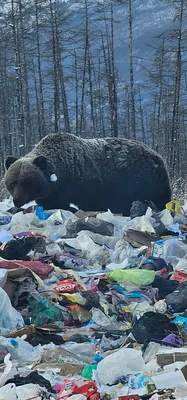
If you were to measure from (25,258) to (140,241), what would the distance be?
1.67 metres

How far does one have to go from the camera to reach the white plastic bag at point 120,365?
3.71 metres

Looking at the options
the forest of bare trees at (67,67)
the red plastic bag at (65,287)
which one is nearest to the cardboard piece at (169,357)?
the red plastic bag at (65,287)

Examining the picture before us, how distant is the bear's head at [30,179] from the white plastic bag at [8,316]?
14.9 ft

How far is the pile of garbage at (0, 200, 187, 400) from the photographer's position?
3.65m

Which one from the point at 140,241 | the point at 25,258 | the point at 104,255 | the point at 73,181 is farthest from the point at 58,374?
the point at 73,181

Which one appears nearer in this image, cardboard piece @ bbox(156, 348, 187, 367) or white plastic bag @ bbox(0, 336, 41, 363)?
cardboard piece @ bbox(156, 348, 187, 367)

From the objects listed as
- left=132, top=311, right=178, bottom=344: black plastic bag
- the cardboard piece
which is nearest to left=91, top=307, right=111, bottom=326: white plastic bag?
left=132, top=311, right=178, bottom=344: black plastic bag

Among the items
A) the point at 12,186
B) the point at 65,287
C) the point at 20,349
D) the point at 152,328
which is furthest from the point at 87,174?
the point at 20,349

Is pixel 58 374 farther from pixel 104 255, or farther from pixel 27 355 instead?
pixel 104 255

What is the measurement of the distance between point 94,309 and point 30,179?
4.42 meters

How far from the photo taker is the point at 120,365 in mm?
3771

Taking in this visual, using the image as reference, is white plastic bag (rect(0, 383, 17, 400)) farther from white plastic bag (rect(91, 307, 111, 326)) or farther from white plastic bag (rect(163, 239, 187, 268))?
white plastic bag (rect(163, 239, 187, 268))

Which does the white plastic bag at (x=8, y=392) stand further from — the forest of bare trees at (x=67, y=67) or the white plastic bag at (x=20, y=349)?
the forest of bare trees at (x=67, y=67)

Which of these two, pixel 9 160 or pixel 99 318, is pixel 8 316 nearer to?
pixel 99 318
